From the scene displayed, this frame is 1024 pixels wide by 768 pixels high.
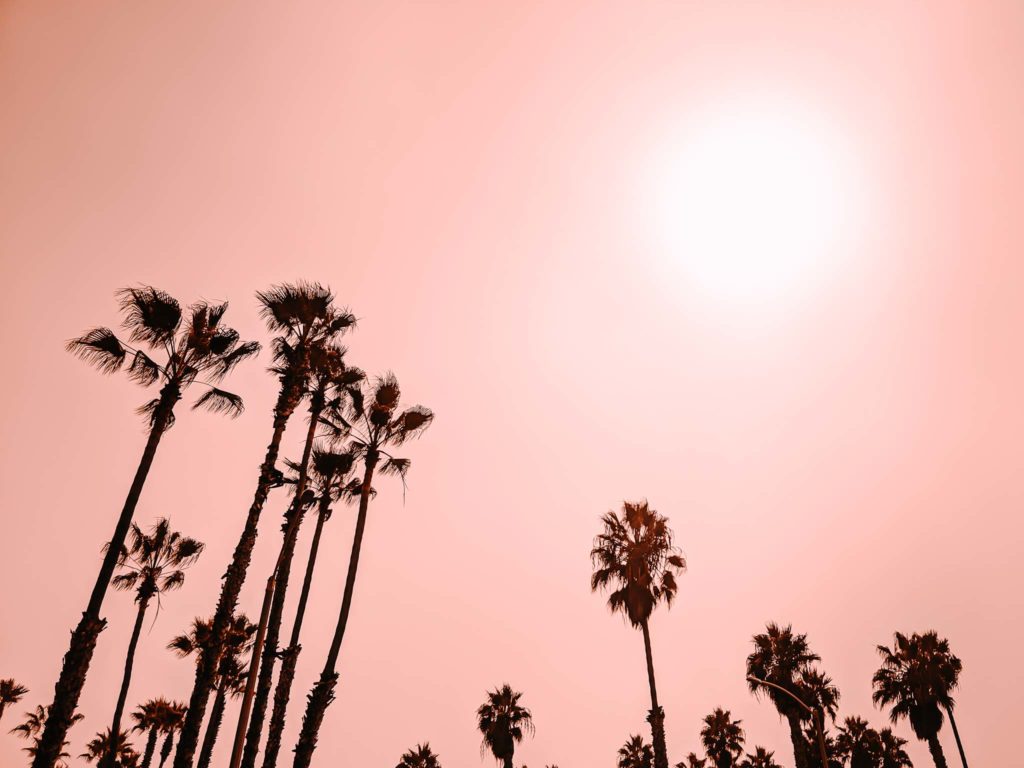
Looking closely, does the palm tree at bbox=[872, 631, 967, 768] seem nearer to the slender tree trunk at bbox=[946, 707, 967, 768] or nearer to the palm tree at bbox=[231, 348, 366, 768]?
the slender tree trunk at bbox=[946, 707, 967, 768]

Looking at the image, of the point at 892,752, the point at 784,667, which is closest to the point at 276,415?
the point at 784,667

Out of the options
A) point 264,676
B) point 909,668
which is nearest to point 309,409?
point 264,676

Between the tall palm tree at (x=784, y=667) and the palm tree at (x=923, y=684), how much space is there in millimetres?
5906

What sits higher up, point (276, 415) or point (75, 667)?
point (276, 415)

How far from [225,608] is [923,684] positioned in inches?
1630

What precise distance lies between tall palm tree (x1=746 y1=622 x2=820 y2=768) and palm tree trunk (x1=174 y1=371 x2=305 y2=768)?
102 feet

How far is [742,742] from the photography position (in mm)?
43938

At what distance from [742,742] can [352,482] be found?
4001cm

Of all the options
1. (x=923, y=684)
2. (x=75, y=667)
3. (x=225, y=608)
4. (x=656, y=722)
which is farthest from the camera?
(x=923, y=684)

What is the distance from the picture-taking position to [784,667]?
3597cm

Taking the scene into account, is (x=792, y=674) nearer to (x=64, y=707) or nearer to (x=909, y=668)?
(x=909, y=668)

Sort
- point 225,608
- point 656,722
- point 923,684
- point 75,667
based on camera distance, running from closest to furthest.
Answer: point 75,667
point 225,608
point 656,722
point 923,684

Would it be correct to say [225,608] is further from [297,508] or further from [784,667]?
[784,667]

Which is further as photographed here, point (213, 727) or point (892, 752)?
point (892, 752)
